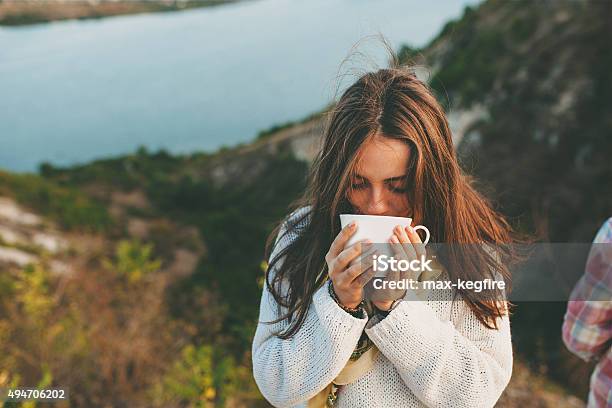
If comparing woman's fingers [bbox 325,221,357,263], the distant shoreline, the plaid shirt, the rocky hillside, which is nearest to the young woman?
woman's fingers [bbox 325,221,357,263]

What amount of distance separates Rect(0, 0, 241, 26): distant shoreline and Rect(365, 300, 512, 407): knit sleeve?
33423 mm

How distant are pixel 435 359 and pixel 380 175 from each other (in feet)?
1.58

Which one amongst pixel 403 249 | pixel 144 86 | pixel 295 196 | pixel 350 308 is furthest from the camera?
pixel 144 86

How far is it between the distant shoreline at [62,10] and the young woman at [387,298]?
33.1 m

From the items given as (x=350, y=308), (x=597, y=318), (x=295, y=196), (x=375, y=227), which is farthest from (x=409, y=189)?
(x=295, y=196)

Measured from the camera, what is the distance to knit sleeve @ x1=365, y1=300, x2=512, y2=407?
1.17 meters

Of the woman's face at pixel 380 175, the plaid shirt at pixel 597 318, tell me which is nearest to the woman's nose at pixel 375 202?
the woman's face at pixel 380 175

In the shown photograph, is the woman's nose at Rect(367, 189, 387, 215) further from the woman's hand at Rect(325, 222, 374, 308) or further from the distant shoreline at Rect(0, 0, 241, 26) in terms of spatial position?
the distant shoreline at Rect(0, 0, 241, 26)

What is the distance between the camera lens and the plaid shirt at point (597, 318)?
5.53 feet

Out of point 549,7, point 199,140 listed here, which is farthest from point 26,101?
point 549,7

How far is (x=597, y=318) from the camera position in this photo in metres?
1.73

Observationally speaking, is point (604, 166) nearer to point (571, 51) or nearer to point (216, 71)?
point (571, 51)

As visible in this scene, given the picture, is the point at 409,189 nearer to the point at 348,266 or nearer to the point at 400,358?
the point at 348,266

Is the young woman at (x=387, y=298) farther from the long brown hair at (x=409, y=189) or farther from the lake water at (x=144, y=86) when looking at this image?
the lake water at (x=144, y=86)
